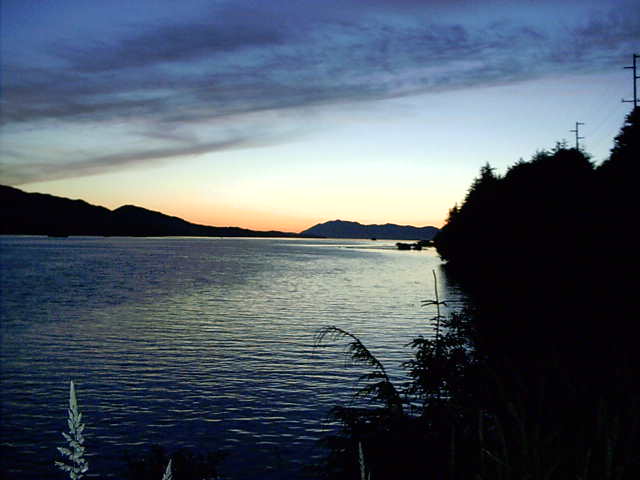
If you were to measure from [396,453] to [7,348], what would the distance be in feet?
128

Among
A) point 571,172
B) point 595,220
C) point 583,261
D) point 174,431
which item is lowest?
point 174,431

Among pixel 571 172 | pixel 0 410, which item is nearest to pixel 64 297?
pixel 0 410

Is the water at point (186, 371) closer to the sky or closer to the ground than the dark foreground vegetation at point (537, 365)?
closer to the ground

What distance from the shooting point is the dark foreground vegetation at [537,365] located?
4965mm

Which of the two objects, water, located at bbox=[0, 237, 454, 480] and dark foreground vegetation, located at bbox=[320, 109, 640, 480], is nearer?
dark foreground vegetation, located at bbox=[320, 109, 640, 480]

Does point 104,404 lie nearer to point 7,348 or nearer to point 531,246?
Result: point 7,348

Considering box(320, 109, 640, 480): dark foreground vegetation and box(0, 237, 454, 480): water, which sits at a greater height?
box(320, 109, 640, 480): dark foreground vegetation

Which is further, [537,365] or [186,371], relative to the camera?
[186,371]

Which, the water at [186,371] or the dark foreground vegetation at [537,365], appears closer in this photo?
the dark foreground vegetation at [537,365]

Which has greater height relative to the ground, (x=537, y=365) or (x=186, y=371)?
(x=537, y=365)

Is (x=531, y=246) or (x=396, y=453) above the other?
(x=531, y=246)

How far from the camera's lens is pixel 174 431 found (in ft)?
76.1

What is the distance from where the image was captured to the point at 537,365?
24.9 ft

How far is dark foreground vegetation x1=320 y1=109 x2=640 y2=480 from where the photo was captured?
4965 millimetres
